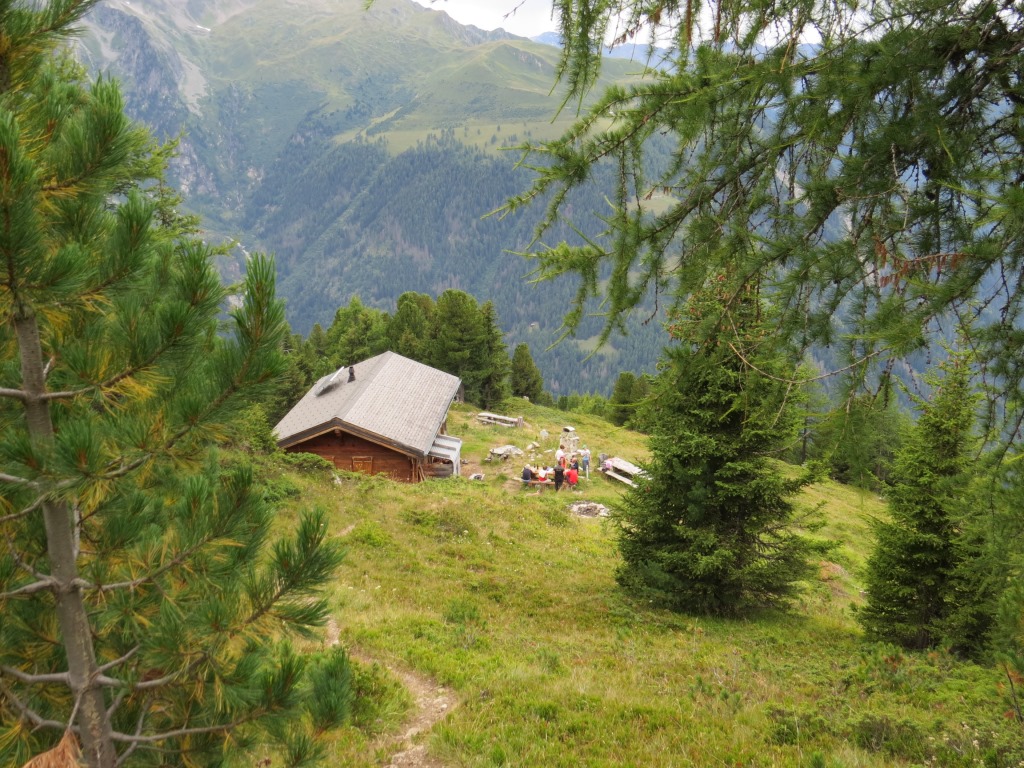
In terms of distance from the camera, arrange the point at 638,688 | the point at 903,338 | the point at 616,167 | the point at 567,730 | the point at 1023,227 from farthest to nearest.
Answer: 1. the point at 638,688
2. the point at 567,730
3. the point at 616,167
4. the point at 903,338
5. the point at 1023,227

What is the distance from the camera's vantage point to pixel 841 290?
3.73 m

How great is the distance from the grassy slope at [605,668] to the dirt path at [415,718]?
16 cm

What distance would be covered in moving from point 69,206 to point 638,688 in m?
8.41

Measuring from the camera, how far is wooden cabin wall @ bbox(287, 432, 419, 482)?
2939cm

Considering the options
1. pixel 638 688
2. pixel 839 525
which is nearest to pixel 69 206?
pixel 638 688

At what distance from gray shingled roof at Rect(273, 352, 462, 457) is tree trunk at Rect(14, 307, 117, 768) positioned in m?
23.9

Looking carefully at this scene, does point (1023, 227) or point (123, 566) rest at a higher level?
point (1023, 227)

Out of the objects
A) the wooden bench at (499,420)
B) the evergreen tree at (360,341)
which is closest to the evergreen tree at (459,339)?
the wooden bench at (499,420)

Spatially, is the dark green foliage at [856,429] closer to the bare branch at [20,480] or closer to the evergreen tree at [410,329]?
the bare branch at [20,480]

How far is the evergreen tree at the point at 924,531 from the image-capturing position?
11.8 meters

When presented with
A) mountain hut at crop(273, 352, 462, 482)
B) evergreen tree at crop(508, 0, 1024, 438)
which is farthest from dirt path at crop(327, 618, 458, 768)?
mountain hut at crop(273, 352, 462, 482)

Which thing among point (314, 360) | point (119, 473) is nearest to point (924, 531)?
point (119, 473)

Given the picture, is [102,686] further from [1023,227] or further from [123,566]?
[1023,227]

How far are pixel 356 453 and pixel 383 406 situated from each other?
129 inches
